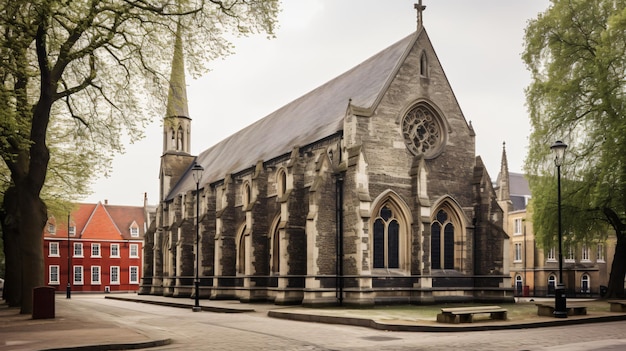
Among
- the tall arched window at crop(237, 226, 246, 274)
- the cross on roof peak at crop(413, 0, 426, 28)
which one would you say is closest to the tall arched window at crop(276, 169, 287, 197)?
the tall arched window at crop(237, 226, 246, 274)

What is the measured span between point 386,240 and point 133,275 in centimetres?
5232

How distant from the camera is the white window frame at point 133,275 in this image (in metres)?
72.7

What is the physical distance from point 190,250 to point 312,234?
21.6 meters

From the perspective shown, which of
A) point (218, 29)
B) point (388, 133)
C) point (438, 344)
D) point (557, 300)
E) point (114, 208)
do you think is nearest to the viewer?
point (438, 344)

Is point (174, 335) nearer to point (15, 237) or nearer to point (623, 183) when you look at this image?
point (15, 237)

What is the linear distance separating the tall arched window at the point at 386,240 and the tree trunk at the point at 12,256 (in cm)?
1588

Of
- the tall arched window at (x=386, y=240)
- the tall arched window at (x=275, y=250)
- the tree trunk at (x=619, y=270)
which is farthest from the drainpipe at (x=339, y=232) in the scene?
the tree trunk at (x=619, y=270)

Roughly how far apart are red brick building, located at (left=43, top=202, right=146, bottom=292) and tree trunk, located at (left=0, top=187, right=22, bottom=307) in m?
41.4

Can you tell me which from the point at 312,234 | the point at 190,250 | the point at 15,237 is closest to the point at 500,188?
the point at 190,250

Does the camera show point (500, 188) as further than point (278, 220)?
Yes

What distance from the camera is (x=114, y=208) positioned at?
256 ft

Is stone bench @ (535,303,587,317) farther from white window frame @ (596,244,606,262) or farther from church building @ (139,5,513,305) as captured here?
white window frame @ (596,244,606,262)

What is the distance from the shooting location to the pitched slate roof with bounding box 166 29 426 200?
30188mm

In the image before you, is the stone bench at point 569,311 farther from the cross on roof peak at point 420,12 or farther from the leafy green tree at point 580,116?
the cross on roof peak at point 420,12
